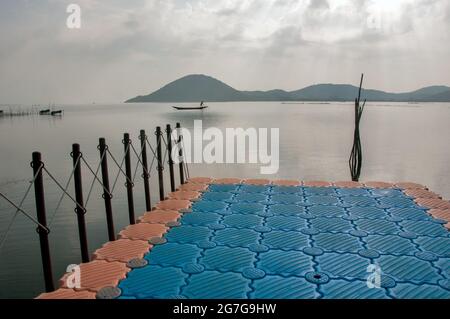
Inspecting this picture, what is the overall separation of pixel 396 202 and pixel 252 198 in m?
4.06

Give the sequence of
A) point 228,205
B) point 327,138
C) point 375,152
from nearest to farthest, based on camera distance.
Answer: point 228,205 < point 375,152 < point 327,138

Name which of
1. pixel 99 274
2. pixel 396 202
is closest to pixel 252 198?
pixel 396 202

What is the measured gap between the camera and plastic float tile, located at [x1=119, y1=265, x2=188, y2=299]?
5.29 metres

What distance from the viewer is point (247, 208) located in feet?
30.9

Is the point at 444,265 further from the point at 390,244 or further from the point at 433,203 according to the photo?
the point at 433,203

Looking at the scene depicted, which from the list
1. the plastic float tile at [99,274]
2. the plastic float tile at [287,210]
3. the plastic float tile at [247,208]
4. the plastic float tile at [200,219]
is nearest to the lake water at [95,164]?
the plastic float tile at [99,274]

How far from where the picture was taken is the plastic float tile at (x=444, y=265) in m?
5.82

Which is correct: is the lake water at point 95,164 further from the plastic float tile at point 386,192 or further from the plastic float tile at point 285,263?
the plastic float tile at point 386,192

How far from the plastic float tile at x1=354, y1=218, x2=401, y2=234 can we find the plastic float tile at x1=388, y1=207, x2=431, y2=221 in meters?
0.76
